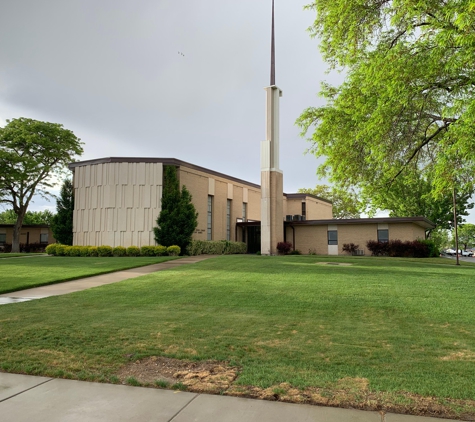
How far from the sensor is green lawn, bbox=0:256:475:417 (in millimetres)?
4590

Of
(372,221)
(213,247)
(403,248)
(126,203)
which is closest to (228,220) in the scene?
(213,247)

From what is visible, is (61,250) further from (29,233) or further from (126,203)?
(29,233)

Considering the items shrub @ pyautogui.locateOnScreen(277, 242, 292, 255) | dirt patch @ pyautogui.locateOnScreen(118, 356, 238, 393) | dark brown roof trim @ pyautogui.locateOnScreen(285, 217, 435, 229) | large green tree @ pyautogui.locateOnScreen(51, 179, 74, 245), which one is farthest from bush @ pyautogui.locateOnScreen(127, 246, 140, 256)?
dirt patch @ pyautogui.locateOnScreen(118, 356, 238, 393)

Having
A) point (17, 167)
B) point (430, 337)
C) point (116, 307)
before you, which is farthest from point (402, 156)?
point (17, 167)

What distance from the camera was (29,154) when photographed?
41.7m

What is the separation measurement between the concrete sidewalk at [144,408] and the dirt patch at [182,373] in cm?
19

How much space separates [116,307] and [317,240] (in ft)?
90.6

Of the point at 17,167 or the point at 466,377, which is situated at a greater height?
the point at 17,167

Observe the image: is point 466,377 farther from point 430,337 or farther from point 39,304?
point 39,304

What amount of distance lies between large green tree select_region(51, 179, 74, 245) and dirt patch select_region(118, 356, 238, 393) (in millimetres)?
28933

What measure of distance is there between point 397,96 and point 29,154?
4003cm


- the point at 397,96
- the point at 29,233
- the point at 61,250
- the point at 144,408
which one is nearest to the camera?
the point at 144,408

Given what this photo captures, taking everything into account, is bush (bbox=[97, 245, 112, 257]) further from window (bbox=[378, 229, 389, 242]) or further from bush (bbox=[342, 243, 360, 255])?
window (bbox=[378, 229, 389, 242])

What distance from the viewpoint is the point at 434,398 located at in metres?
3.94
